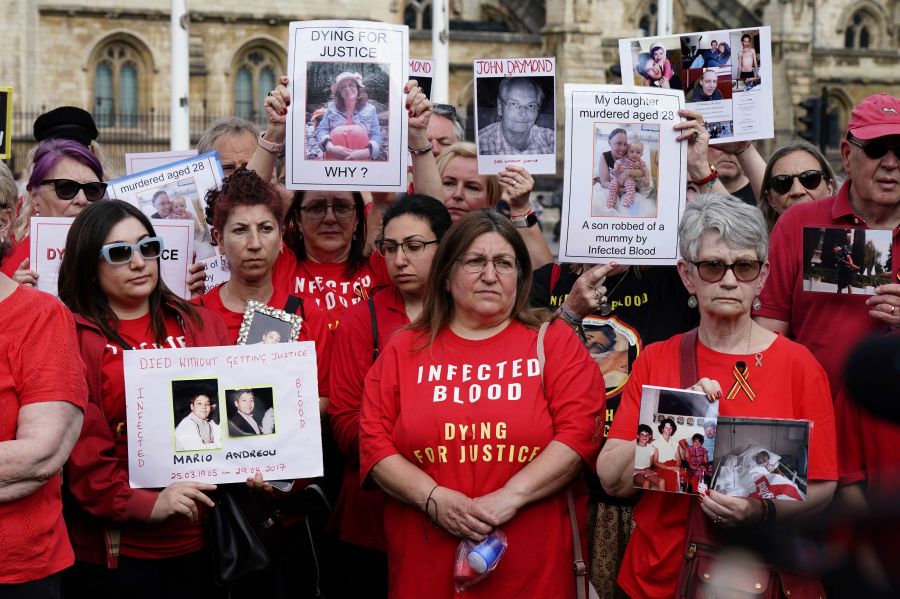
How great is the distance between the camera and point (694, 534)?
4.06 meters

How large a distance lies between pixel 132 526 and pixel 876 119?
296cm

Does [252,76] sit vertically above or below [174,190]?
above

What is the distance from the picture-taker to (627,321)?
5.23 meters

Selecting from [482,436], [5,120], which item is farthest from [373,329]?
[5,120]

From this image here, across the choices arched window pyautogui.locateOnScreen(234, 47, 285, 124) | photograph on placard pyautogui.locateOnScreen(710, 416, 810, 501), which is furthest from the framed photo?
arched window pyautogui.locateOnScreen(234, 47, 285, 124)

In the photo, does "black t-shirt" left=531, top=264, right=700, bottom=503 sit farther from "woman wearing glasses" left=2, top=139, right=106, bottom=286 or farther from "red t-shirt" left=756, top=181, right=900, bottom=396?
"woman wearing glasses" left=2, top=139, right=106, bottom=286

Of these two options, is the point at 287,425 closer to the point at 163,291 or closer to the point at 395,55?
the point at 163,291

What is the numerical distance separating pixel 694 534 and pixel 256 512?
1598 mm

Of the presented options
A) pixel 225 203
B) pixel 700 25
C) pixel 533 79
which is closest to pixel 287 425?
pixel 225 203

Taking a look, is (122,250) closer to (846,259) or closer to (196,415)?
(196,415)

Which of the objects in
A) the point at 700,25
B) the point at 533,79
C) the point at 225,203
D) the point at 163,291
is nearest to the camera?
the point at 163,291

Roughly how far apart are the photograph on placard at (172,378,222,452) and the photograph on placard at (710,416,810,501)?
1754 mm

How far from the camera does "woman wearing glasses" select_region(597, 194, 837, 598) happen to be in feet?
13.4

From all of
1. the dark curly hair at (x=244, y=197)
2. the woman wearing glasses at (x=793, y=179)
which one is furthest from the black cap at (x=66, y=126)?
the woman wearing glasses at (x=793, y=179)
